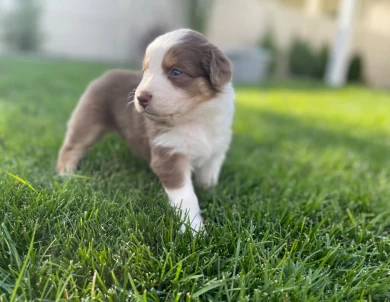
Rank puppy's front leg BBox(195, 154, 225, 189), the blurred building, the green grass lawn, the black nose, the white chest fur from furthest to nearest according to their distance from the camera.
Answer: the blurred building
puppy's front leg BBox(195, 154, 225, 189)
the white chest fur
the black nose
the green grass lawn

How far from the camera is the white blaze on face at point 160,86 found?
6.38 ft

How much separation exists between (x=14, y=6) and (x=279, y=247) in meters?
14.4

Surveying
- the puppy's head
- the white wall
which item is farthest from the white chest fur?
the white wall

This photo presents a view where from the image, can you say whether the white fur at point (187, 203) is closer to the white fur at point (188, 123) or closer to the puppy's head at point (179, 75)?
the white fur at point (188, 123)

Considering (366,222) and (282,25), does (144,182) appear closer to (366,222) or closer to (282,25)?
(366,222)

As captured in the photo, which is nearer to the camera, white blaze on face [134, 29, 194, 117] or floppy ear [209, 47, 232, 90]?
white blaze on face [134, 29, 194, 117]

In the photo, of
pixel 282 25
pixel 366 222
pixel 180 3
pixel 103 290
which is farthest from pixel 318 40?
pixel 103 290

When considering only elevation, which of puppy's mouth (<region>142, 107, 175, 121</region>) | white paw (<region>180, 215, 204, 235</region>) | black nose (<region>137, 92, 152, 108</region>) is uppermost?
black nose (<region>137, 92, 152, 108</region>)

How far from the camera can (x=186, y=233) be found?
5.68 feet

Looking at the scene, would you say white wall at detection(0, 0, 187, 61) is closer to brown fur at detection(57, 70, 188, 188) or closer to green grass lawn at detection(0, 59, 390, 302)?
green grass lawn at detection(0, 59, 390, 302)

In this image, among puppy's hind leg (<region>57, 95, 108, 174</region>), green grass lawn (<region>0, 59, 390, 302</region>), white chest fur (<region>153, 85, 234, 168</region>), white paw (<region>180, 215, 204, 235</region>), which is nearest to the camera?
green grass lawn (<region>0, 59, 390, 302</region>)

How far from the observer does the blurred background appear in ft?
43.2

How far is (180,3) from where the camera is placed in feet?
48.8

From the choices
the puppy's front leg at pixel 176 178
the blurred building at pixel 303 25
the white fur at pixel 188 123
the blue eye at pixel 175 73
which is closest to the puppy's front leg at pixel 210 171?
the white fur at pixel 188 123
